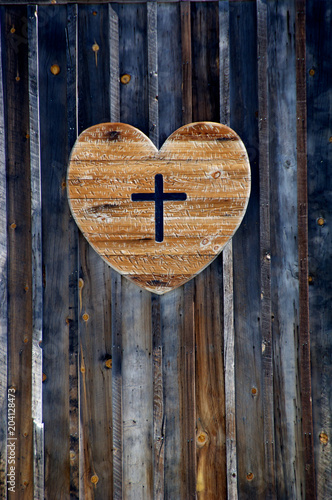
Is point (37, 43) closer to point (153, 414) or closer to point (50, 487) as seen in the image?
point (153, 414)

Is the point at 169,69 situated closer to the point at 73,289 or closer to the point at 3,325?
the point at 73,289

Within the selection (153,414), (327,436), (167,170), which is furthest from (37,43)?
(327,436)

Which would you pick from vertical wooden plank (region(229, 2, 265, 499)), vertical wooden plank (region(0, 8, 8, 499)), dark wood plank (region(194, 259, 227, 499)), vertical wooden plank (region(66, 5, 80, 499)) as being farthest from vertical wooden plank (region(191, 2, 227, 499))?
vertical wooden plank (region(0, 8, 8, 499))

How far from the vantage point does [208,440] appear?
8.22 feet

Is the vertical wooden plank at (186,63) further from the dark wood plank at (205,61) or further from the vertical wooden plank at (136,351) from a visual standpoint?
the vertical wooden plank at (136,351)

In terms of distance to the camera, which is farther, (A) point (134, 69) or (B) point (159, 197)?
(A) point (134, 69)

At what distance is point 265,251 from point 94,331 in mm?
1323

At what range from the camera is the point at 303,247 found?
98.4 inches

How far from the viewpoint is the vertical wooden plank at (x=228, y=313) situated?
243cm

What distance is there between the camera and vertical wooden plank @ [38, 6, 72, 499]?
2.53 meters

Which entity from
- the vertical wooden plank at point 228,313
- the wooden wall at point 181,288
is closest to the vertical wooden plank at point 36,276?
the wooden wall at point 181,288

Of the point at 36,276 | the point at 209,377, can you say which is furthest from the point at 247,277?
the point at 36,276

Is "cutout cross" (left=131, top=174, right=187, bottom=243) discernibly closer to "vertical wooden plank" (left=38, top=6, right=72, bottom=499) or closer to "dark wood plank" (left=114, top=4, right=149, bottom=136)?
"dark wood plank" (left=114, top=4, right=149, bottom=136)

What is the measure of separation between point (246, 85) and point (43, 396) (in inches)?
103
